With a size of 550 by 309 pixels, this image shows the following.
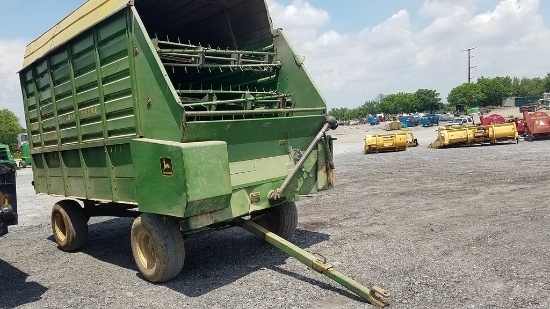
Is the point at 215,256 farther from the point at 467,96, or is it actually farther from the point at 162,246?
the point at 467,96

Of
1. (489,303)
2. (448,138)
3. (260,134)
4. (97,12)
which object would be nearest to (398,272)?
(489,303)

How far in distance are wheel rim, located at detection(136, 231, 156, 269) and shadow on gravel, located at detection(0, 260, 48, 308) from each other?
3.75ft

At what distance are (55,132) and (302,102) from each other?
3781 millimetres

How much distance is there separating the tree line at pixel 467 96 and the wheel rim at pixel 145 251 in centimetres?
7938

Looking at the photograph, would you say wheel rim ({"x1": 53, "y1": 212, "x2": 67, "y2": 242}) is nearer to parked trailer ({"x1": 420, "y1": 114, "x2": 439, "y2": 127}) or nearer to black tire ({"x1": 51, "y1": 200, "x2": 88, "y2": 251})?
black tire ({"x1": 51, "y1": 200, "x2": 88, "y2": 251})

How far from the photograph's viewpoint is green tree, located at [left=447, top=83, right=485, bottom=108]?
Result: 89312mm

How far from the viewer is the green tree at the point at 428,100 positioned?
3831 inches

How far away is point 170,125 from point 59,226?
12.4 feet

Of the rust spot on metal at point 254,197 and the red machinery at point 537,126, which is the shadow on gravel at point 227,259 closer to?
the rust spot on metal at point 254,197

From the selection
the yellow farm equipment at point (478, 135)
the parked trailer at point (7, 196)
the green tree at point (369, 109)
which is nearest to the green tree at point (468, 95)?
the green tree at point (369, 109)

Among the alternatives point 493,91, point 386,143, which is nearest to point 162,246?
point 386,143

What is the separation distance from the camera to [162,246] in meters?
4.62

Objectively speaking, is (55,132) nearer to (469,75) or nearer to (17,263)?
(17,263)

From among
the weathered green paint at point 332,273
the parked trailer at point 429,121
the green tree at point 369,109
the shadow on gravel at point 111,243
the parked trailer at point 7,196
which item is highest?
the green tree at point 369,109
